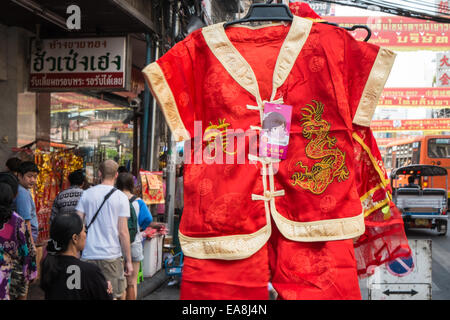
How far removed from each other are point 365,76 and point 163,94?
41.8 inches

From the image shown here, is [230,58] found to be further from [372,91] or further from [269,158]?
[372,91]

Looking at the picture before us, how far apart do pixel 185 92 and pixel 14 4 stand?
14.0 ft

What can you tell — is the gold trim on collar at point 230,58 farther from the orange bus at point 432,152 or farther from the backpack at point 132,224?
the orange bus at point 432,152

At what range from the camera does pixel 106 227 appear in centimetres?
440

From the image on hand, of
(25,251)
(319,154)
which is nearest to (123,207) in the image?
(25,251)

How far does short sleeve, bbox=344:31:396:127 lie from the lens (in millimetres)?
2402

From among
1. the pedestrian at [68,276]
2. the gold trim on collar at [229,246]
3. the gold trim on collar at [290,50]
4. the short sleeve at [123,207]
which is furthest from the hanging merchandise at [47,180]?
the gold trim on collar at [290,50]

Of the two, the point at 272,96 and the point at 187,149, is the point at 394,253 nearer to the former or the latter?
the point at 272,96

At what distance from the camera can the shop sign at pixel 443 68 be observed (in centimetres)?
2153

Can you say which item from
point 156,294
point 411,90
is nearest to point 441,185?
point 411,90

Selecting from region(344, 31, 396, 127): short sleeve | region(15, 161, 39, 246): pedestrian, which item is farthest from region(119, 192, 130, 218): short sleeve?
region(344, 31, 396, 127): short sleeve
